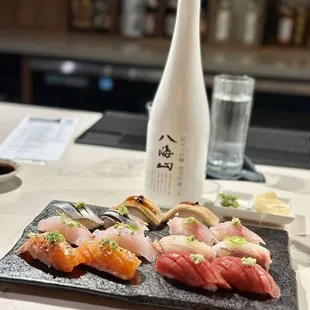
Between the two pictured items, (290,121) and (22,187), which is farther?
(290,121)

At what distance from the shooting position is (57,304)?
83 centimetres

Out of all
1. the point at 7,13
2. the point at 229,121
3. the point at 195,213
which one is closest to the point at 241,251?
the point at 195,213

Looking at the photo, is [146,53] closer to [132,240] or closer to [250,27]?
[250,27]

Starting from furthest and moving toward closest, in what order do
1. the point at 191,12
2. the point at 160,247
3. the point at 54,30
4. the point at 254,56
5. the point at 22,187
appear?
the point at 54,30, the point at 254,56, the point at 22,187, the point at 191,12, the point at 160,247

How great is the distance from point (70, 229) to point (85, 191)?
0.33 meters

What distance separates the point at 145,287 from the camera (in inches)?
33.5

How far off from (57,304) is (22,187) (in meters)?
0.48

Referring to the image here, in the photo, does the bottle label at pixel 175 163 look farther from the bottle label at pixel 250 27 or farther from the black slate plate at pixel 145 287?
the bottle label at pixel 250 27

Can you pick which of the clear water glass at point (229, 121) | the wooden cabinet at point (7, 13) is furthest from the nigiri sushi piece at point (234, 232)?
the wooden cabinet at point (7, 13)

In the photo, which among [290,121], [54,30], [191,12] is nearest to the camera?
[191,12]

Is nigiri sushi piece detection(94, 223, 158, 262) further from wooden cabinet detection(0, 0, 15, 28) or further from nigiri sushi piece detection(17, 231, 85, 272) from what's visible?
wooden cabinet detection(0, 0, 15, 28)

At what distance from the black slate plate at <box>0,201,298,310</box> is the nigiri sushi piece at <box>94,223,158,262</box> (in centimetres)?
2

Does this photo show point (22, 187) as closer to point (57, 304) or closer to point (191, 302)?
point (57, 304)

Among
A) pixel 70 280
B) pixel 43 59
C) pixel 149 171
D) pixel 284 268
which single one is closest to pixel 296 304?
pixel 284 268
